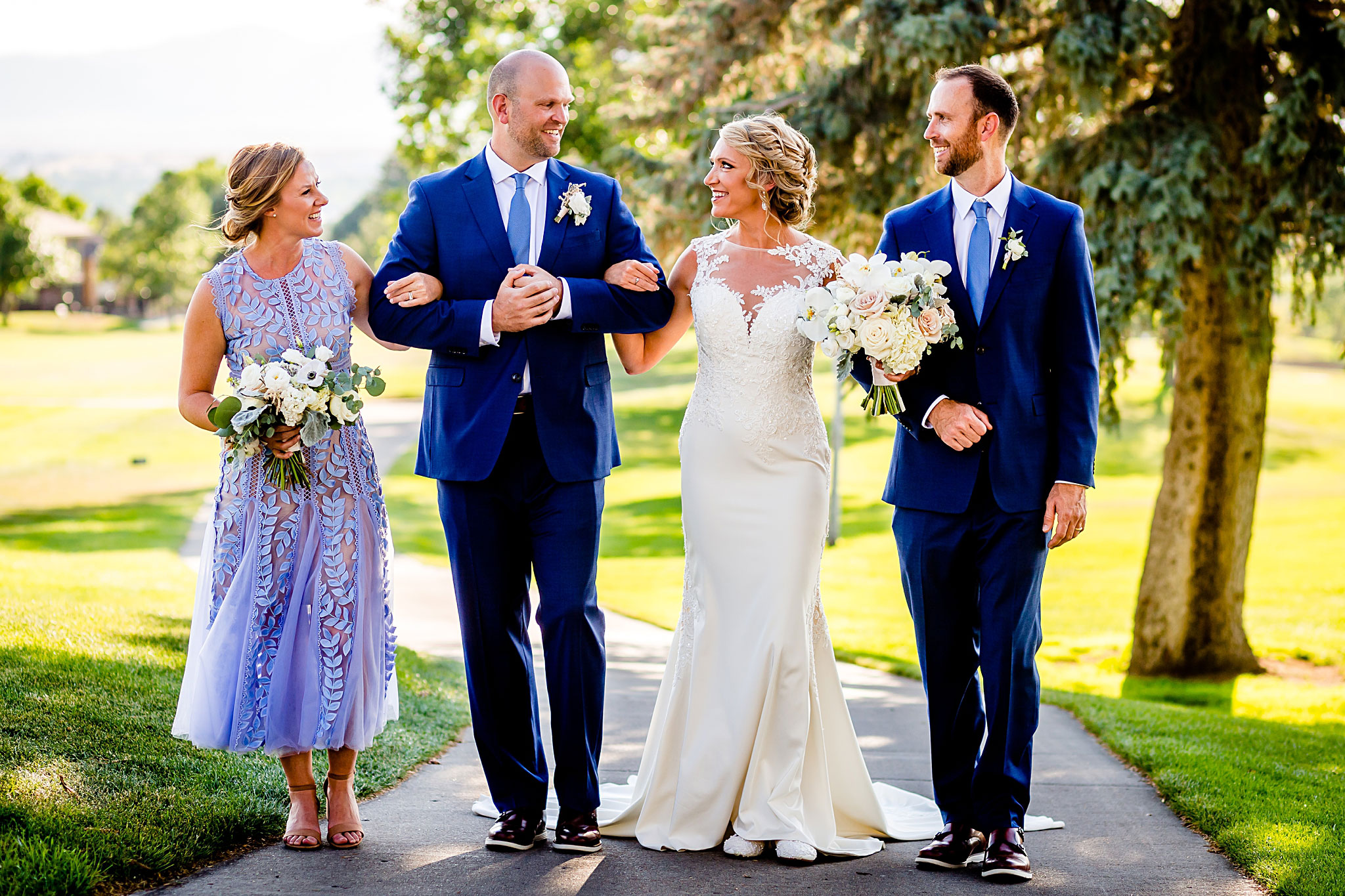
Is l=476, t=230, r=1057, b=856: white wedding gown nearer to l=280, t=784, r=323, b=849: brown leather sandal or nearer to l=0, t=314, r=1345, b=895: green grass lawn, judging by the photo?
l=280, t=784, r=323, b=849: brown leather sandal

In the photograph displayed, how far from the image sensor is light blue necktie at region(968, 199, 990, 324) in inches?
164

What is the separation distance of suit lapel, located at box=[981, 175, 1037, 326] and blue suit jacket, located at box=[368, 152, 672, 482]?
3.96 feet

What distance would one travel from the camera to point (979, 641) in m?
4.32

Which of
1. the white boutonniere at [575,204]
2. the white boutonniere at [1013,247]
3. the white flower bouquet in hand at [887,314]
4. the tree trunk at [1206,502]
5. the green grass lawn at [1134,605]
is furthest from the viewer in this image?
the tree trunk at [1206,502]

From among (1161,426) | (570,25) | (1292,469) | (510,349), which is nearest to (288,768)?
(510,349)

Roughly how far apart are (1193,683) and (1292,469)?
2517 centimetres

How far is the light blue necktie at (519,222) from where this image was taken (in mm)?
4281

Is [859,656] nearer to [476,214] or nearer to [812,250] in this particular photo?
[812,250]

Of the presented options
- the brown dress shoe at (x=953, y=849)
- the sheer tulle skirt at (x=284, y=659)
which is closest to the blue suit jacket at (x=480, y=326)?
the sheer tulle skirt at (x=284, y=659)

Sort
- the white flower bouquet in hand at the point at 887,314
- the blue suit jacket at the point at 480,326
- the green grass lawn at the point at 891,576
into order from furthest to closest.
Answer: the green grass lawn at the point at 891,576 < the blue suit jacket at the point at 480,326 < the white flower bouquet in hand at the point at 887,314

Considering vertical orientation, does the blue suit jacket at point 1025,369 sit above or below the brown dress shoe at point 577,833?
above

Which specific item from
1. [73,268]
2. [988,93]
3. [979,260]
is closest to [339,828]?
[979,260]

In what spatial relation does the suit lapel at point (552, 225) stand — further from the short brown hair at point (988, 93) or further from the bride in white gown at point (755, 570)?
the short brown hair at point (988, 93)

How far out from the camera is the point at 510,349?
4.20 meters
